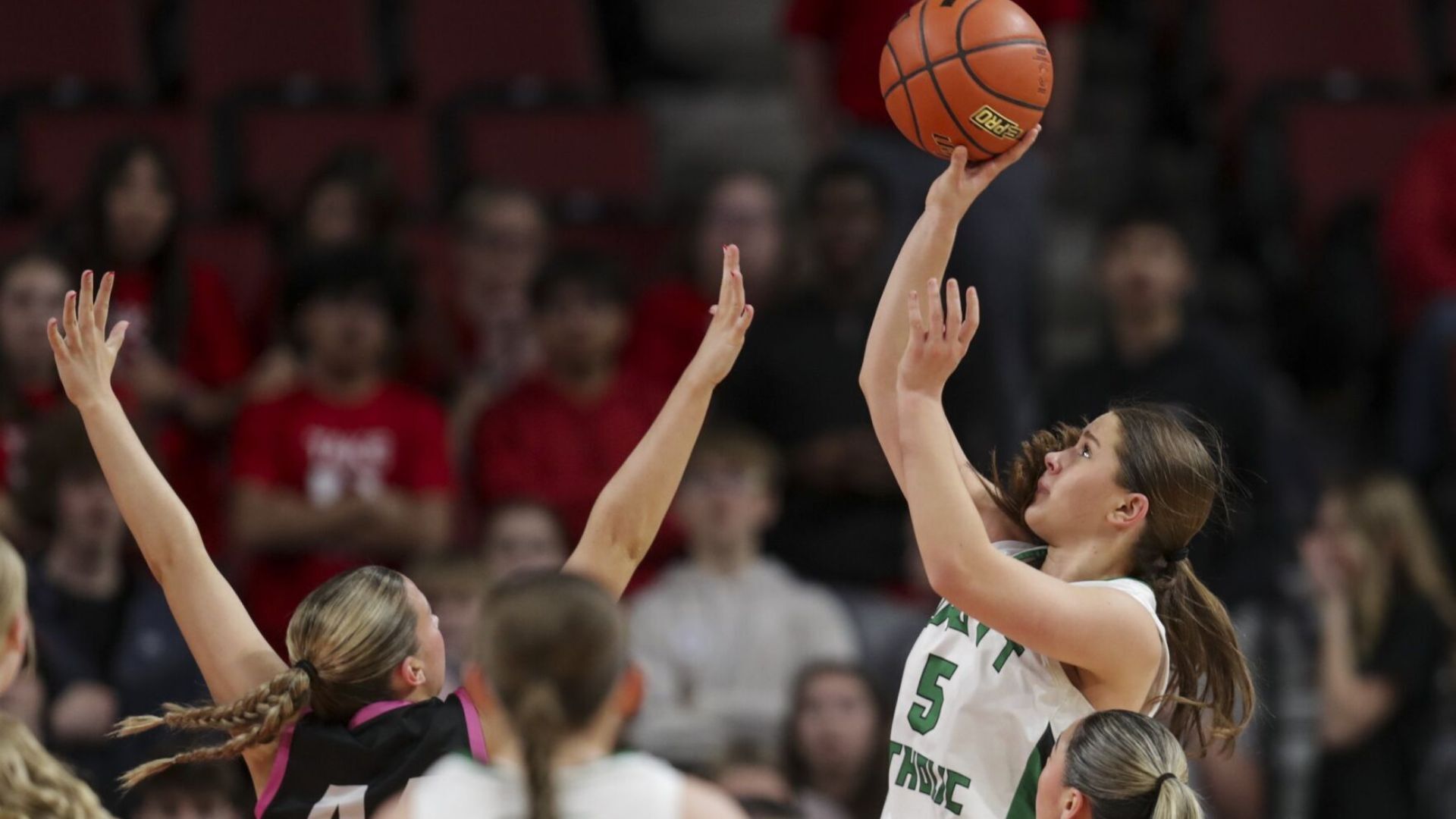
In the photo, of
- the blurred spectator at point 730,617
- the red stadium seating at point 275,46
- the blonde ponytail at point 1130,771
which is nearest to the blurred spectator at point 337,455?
the blurred spectator at point 730,617

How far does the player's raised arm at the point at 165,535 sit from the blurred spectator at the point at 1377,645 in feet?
15.2

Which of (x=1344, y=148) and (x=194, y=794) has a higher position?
(x=1344, y=148)

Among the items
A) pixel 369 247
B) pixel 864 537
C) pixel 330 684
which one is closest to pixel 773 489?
pixel 864 537

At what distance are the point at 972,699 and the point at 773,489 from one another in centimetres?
342

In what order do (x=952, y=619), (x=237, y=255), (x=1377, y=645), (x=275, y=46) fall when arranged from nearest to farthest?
(x=952, y=619) < (x=1377, y=645) < (x=237, y=255) < (x=275, y=46)

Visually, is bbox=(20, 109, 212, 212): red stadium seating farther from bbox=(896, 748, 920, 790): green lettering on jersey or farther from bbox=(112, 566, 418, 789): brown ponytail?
bbox=(896, 748, 920, 790): green lettering on jersey

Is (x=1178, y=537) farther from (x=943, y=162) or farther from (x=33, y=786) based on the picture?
(x=943, y=162)

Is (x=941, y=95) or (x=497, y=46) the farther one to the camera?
(x=497, y=46)

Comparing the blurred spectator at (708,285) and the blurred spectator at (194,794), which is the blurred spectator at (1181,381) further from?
the blurred spectator at (194,794)

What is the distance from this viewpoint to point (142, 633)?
6.17 m

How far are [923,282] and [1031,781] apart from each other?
927mm

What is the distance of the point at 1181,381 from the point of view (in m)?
7.21

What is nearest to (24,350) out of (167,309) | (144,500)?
(167,309)

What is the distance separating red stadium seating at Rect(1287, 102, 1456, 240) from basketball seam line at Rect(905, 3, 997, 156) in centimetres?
488
